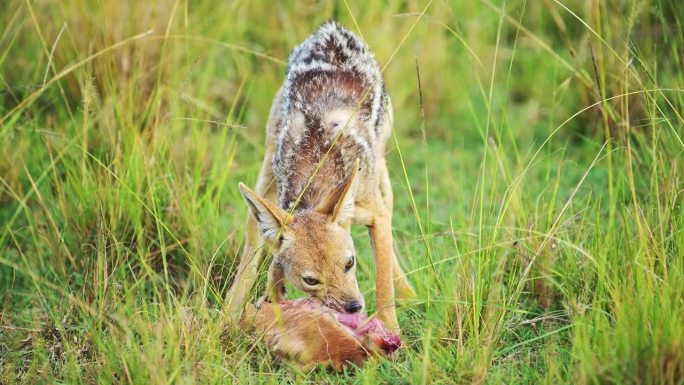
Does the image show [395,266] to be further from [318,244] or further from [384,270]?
[318,244]

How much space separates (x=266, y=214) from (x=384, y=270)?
841 mm

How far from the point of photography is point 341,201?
14.1ft

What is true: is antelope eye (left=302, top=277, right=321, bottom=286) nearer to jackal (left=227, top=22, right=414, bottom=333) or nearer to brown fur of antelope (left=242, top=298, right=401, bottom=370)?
jackal (left=227, top=22, right=414, bottom=333)

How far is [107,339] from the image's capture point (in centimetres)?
403

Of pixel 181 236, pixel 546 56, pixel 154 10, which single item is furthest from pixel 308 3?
pixel 181 236

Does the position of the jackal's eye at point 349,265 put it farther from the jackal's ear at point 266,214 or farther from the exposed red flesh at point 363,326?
the jackal's ear at point 266,214

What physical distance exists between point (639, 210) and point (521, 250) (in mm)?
690

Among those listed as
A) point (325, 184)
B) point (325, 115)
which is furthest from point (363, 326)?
point (325, 115)

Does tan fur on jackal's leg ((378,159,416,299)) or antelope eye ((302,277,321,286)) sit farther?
tan fur on jackal's leg ((378,159,416,299))

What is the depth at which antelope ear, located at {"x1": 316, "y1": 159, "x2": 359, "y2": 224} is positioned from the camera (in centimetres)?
430

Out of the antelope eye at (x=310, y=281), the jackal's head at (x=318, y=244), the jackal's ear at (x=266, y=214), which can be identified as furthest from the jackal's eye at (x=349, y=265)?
the jackal's ear at (x=266, y=214)

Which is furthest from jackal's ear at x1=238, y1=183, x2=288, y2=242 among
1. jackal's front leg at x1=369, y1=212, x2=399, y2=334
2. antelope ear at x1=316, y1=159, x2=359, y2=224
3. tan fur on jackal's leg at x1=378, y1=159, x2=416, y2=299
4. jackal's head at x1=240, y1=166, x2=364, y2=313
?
tan fur on jackal's leg at x1=378, y1=159, x2=416, y2=299

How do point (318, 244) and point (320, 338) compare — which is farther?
point (318, 244)

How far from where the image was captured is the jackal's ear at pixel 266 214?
A: 13.6ft
